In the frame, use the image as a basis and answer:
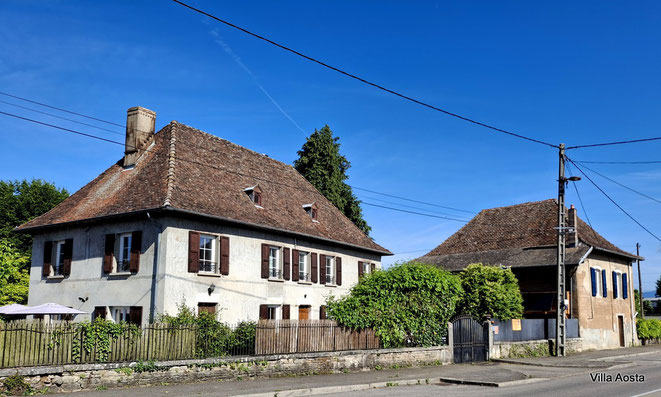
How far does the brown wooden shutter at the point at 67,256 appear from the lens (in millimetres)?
25391

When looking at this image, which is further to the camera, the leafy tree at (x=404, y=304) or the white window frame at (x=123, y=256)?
the white window frame at (x=123, y=256)

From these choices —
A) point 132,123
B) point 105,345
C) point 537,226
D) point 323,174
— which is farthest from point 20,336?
point 537,226

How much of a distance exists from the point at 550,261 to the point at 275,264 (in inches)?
632

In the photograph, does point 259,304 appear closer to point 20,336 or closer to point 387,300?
point 387,300

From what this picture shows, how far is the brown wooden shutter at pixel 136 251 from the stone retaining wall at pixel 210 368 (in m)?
8.44

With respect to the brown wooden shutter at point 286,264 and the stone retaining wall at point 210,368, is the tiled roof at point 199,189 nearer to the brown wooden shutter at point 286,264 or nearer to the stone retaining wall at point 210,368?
the brown wooden shutter at point 286,264

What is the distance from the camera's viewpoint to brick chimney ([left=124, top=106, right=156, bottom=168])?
27.0 metres

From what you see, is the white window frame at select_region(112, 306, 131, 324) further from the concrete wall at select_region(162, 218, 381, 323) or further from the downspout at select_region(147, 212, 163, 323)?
the concrete wall at select_region(162, 218, 381, 323)

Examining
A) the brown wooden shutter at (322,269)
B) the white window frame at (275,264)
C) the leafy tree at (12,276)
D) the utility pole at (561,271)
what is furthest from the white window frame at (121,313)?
the utility pole at (561,271)

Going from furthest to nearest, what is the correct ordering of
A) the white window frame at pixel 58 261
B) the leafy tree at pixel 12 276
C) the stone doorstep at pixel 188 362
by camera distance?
the leafy tree at pixel 12 276, the white window frame at pixel 58 261, the stone doorstep at pixel 188 362

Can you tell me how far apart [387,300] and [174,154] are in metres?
11.4

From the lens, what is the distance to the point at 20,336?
1327cm

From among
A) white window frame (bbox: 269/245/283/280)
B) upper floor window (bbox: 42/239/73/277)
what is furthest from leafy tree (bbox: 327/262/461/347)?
upper floor window (bbox: 42/239/73/277)

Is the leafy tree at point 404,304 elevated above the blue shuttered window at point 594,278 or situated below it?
below
